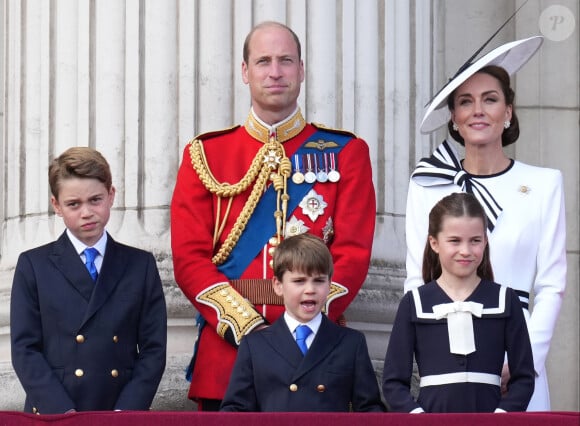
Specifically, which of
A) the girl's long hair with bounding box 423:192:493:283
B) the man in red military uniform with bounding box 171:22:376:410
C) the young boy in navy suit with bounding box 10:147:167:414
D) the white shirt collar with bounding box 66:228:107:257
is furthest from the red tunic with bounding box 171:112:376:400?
the girl's long hair with bounding box 423:192:493:283

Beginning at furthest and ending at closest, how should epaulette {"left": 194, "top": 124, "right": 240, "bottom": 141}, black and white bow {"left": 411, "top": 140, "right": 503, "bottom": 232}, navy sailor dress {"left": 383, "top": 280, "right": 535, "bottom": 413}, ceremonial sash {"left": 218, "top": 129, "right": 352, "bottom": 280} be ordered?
epaulette {"left": 194, "top": 124, "right": 240, "bottom": 141} < ceremonial sash {"left": 218, "top": 129, "right": 352, "bottom": 280} < black and white bow {"left": 411, "top": 140, "right": 503, "bottom": 232} < navy sailor dress {"left": 383, "top": 280, "right": 535, "bottom": 413}

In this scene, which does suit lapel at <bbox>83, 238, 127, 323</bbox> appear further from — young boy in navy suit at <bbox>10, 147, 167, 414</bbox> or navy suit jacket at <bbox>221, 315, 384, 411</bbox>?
navy suit jacket at <bbox>221, 315, 384, 411</bbox>

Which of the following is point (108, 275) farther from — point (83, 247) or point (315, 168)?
point (315, 168)

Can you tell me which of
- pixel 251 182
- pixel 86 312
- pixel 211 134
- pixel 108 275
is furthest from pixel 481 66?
pixel 86 312

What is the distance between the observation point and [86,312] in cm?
582

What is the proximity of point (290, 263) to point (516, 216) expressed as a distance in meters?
0.85

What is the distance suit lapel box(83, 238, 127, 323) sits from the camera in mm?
5832

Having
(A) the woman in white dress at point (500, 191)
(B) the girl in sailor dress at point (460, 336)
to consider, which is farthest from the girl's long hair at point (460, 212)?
(A) the woman in white dress at point (500, 191)

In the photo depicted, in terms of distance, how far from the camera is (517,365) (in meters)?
5.52

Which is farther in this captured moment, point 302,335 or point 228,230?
point 228,230

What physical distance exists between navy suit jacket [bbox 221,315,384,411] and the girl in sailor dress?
0.17 m

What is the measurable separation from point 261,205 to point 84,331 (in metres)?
0.88

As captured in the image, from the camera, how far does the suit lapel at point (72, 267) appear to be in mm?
5871

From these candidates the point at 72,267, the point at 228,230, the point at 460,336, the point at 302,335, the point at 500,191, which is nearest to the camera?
the point at 460,336
